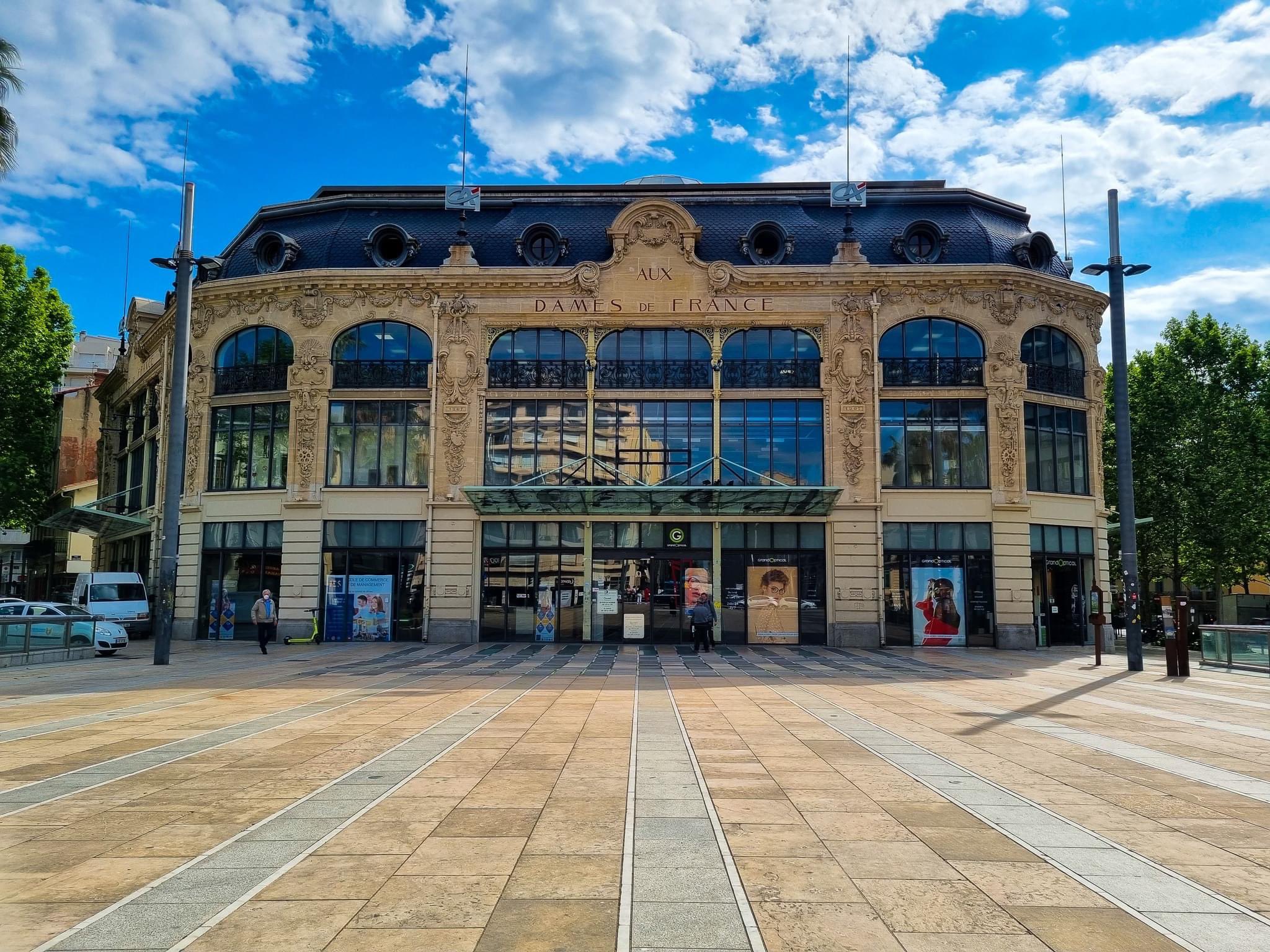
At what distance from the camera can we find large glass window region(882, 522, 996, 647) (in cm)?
3306

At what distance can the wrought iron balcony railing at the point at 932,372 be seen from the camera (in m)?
33.8

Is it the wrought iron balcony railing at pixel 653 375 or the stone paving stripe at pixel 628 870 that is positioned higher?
the wrought iron balcony railing at pixel 653 375

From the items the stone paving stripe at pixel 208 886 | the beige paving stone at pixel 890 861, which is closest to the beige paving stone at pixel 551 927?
the stone paving stripe at pixel 208 886

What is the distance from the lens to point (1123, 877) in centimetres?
621

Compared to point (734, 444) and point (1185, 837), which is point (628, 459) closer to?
point (734, 444)

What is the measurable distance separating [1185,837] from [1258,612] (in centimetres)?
4370

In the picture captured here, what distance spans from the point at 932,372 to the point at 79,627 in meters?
29.2

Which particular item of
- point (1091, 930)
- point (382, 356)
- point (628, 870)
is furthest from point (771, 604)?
point (1091, 930)

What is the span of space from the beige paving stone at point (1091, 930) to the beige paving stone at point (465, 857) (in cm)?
335

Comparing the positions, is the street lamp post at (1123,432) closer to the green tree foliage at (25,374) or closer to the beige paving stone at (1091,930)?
the beige paving stone at (1091,930)

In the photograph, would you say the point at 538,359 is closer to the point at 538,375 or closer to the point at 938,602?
the point at 538,375

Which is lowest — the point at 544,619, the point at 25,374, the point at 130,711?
the point at 130,711

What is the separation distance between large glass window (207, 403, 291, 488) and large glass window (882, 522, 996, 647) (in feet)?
75.0

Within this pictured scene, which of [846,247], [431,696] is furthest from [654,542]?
[431,696]
